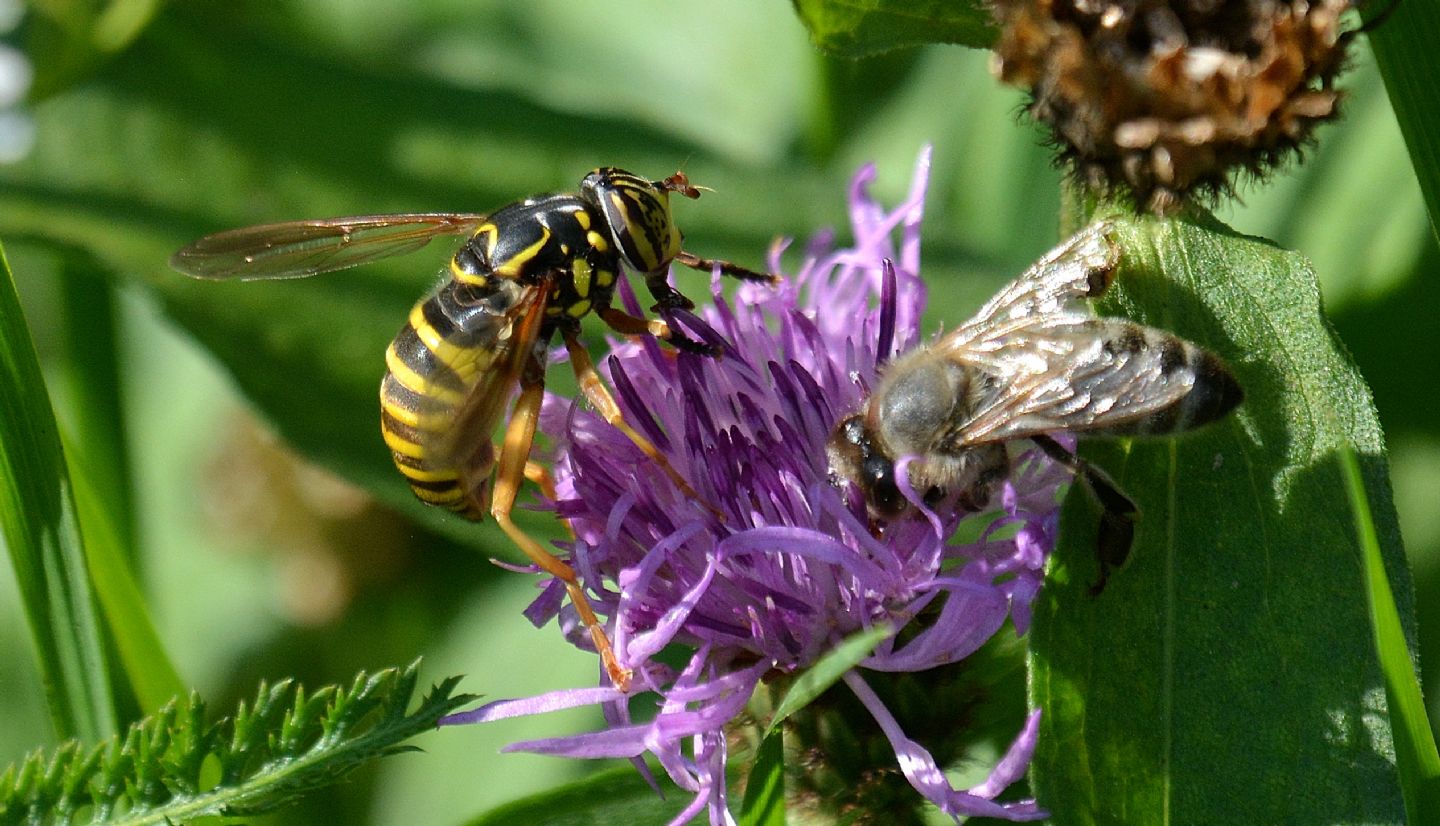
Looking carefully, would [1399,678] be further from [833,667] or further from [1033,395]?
[833,667]

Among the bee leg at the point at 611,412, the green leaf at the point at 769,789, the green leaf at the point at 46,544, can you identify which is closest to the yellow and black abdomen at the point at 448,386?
the bee leg at the point at 611,412

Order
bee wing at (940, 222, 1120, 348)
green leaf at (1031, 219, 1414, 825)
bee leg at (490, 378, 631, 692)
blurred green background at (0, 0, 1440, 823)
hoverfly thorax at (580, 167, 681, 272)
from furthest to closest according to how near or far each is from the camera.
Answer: blurred green background at (0, 0, 1440, 823) < hoverfly thorax at (580, 167, 681, 272) < bee leg at (490, 378, 631, 692) < bee wing at (940, 222, 1120, 348) < green leaf at (1031, 219, 1414, 825)

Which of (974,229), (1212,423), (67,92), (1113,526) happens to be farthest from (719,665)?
(67,92)

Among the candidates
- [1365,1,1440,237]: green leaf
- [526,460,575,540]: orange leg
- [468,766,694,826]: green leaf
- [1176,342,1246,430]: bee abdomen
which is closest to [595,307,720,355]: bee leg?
[526,460,575,540]: orange leg

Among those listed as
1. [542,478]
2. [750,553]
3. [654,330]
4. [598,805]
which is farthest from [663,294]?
[598,805]

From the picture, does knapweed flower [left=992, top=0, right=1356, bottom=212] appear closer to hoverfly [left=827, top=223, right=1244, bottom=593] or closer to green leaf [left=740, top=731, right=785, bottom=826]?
hoverfly [left=827, top=223, right=1244, bottom=593]
